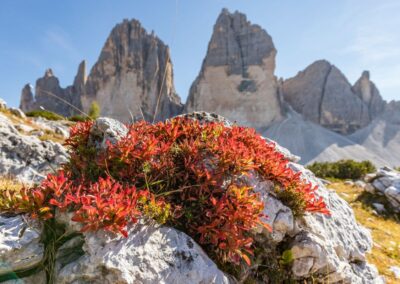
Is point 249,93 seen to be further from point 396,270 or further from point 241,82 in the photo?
point 396,270

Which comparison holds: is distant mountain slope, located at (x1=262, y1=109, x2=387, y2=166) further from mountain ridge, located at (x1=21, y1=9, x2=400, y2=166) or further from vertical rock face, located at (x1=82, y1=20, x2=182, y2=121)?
vertical rock face, located at (x1=82, y1=20, x2=182, y2=121)

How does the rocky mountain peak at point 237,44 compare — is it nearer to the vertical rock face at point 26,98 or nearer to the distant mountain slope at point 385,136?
the distant mountain slope at point 385,136

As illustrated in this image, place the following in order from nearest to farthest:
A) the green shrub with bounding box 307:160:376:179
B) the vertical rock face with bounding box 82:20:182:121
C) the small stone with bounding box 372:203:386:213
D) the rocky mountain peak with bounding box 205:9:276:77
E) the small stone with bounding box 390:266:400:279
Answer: the small stone with bounding box 390:266:400:279, the small stone with bounding box 372:203:386:213, the green shrub with bounding box 307:160:376:179, the rocky mountain peak with bounding box 205:9:276:77, the vertical rock face with bounding box 82:20:182:121

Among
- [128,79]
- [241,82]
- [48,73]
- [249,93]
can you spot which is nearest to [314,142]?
[249,93]

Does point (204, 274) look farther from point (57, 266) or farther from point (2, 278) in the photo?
point (2, 278)

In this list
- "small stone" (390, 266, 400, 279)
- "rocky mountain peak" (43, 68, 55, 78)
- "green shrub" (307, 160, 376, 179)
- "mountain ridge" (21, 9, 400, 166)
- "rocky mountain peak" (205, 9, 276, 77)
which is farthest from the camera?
"rocky mountain peak" (43, 68, 55, 78)

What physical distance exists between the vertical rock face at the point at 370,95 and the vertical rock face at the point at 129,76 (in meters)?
66.1

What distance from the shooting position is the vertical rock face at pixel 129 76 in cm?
8525

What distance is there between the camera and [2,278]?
2.75 metres

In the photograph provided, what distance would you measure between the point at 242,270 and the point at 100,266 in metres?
1.86

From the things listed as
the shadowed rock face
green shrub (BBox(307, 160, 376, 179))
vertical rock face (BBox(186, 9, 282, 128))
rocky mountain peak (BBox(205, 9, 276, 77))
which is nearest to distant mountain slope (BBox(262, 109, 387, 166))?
vertical rock face (BBox(186, 9, 282, 128))

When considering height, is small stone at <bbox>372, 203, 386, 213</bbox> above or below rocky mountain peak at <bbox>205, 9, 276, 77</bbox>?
below

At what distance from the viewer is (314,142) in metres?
71.9

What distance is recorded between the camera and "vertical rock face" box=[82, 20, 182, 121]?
85.2m
